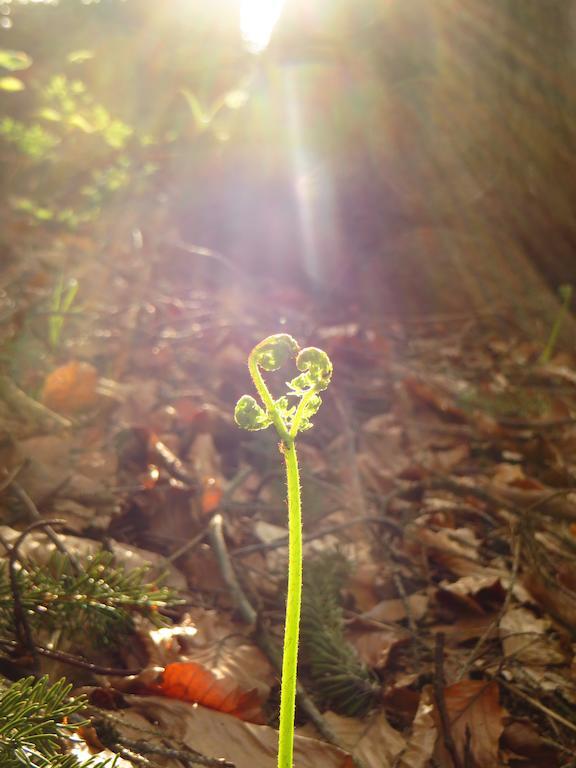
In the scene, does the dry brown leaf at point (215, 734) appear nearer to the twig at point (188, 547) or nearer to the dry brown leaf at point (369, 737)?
the dry brown leaf at point (369, 737)

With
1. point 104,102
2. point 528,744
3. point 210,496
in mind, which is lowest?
point 528,744

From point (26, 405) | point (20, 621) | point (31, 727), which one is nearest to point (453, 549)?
point (20, 621)

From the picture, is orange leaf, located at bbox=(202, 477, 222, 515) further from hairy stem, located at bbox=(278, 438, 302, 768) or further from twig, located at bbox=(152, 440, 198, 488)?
hairy stem, located at bbox=(278, 438, 302, 768)

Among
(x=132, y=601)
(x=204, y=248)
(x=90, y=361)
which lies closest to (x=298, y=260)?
(x=204, y=248)

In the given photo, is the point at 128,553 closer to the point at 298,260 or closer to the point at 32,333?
the point at 32,333

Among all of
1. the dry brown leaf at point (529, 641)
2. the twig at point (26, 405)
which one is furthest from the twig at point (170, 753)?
the twig at point (26, 405)

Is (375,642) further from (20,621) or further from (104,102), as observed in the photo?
(104,102)
